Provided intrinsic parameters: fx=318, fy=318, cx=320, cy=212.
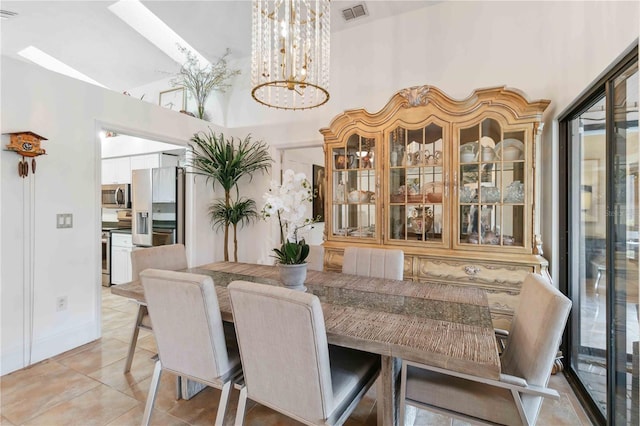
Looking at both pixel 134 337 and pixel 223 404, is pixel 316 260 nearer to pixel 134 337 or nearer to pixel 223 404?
pixel 223 404

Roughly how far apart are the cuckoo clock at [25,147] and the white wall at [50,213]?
0.20 ft

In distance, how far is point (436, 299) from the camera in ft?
5.70

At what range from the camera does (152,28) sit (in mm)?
3895

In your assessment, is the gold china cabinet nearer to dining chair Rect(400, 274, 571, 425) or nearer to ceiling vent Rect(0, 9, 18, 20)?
dining chair Rect(400, 274, 571, 425)

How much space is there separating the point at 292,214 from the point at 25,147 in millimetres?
2108

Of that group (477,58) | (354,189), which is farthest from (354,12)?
(354,189)

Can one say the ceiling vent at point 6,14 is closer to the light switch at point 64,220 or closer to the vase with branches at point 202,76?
the vase with branches at point 202,76

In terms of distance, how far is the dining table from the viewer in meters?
1.15

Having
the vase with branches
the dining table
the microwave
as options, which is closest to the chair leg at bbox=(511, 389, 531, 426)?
the dining table

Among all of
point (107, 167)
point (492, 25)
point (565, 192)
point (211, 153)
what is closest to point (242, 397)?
point (565, 192)

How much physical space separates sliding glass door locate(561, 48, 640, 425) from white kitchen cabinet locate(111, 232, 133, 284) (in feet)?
16.5

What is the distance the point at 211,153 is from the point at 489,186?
10.1 feet

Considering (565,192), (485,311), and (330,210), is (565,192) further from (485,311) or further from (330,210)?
(330,210)

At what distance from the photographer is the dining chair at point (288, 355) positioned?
1.15 metres
